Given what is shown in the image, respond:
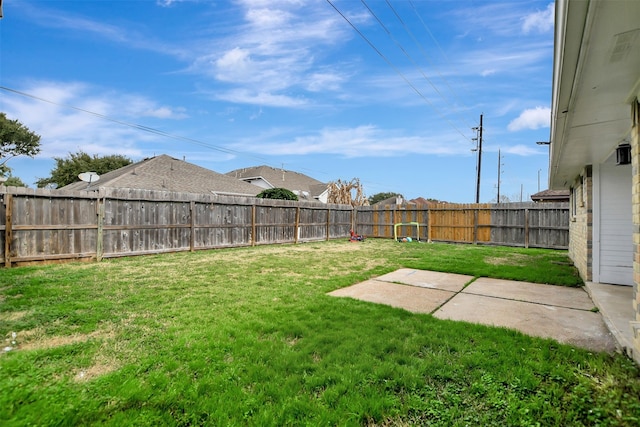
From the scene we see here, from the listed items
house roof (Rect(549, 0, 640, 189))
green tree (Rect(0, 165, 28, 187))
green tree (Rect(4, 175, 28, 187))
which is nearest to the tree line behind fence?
house roof (Rect(549, 0, 640, 189))

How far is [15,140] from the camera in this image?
23703 mm

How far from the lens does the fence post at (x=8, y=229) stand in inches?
236

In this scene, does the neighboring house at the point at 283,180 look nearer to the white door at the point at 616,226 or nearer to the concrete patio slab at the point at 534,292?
the concrete patio slab at the point at 534,292

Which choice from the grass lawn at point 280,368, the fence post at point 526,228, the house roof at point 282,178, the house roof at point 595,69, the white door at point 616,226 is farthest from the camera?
the house roof at point 282,178

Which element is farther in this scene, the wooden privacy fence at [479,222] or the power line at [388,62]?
the wooden privacy fence at [479,222]

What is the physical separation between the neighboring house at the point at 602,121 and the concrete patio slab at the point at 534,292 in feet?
2.84

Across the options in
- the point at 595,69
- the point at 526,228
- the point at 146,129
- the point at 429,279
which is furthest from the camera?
the point at 146,129

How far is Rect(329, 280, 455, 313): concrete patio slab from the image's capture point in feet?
12.9

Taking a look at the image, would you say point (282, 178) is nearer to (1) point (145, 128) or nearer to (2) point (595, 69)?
(1) point (145, 128)

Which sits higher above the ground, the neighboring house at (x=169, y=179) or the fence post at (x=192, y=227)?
the neighboring house at (x=169, y=179)

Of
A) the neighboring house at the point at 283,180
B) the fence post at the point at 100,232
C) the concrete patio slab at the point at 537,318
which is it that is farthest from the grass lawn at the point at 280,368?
the neighboring house at the point at 283,180

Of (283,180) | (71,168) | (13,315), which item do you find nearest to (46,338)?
(13,315)

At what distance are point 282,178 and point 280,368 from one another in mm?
28231

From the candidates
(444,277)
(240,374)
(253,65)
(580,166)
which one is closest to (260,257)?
(444,277)
